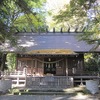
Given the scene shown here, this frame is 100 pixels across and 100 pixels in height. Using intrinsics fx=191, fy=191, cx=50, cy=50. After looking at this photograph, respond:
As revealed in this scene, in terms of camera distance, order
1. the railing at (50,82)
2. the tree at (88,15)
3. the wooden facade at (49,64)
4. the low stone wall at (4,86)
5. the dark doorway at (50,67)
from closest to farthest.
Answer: the low stone wall at (4,86) → the tree at (88,15) → the railing at (50,82) → the wooden facade at (49,64) → the dark doorway at (50,67)

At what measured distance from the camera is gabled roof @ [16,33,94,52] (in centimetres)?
1988

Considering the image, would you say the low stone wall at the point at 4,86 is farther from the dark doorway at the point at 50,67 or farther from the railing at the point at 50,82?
the dark doorway at the point at 50,67

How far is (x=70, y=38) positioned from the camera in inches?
856

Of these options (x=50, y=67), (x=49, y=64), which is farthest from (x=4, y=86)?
(x=50, y=67)

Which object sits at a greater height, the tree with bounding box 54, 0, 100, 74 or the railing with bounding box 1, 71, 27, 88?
the tree with bounding box 54, 0, 100, 74

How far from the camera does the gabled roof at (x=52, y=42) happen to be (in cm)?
1988

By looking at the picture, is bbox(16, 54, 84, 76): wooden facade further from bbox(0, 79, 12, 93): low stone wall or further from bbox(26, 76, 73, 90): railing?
bbox(0, 79, 12, 93): low stone wall

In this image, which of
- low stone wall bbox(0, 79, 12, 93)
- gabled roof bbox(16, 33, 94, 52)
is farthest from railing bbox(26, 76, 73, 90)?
gabled roof bbox(16, 33, 94, 52)

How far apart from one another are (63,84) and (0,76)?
18.3 feet

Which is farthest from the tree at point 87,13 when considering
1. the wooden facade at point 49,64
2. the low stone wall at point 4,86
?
the low stone wall at point 4,86

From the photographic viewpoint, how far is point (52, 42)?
69.4 ft

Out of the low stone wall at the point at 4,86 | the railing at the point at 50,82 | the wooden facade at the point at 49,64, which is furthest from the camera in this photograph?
the wooden facade at the point at 49,64

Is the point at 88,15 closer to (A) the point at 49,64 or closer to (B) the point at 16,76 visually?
(A) the point at 49,64

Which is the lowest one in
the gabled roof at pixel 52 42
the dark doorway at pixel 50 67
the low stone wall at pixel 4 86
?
the low stone wall at pixel 4 86
